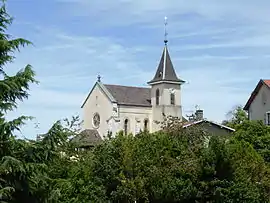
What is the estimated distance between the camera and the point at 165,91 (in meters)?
85.8

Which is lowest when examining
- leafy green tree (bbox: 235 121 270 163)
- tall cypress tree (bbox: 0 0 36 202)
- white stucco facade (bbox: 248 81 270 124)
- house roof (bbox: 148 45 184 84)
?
tall cypress tree (bbox: 0 0 36 202)

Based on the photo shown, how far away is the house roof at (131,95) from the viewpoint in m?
84.2

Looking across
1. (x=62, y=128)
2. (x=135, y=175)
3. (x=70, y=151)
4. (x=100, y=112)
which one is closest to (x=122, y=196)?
(x=135, y=175)

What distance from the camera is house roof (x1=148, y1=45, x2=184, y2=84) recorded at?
8600 cm

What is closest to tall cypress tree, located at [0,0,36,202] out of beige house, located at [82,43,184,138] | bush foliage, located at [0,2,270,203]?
bush foliage, located at [0,2,270,203]

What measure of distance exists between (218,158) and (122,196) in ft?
14.6

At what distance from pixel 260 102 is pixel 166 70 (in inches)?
1457

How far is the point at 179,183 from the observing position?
2562cm

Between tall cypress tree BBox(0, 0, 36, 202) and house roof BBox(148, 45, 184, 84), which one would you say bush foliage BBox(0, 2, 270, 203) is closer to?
tall cypress tree BBox(0, 0, 36, 202)

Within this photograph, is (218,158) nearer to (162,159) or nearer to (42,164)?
(162,159)

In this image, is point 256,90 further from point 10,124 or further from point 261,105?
point 10,124

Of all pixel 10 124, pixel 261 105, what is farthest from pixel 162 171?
pixel 261 105

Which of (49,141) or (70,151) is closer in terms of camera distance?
(49,141)

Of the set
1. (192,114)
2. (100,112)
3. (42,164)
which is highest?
(100,112)
